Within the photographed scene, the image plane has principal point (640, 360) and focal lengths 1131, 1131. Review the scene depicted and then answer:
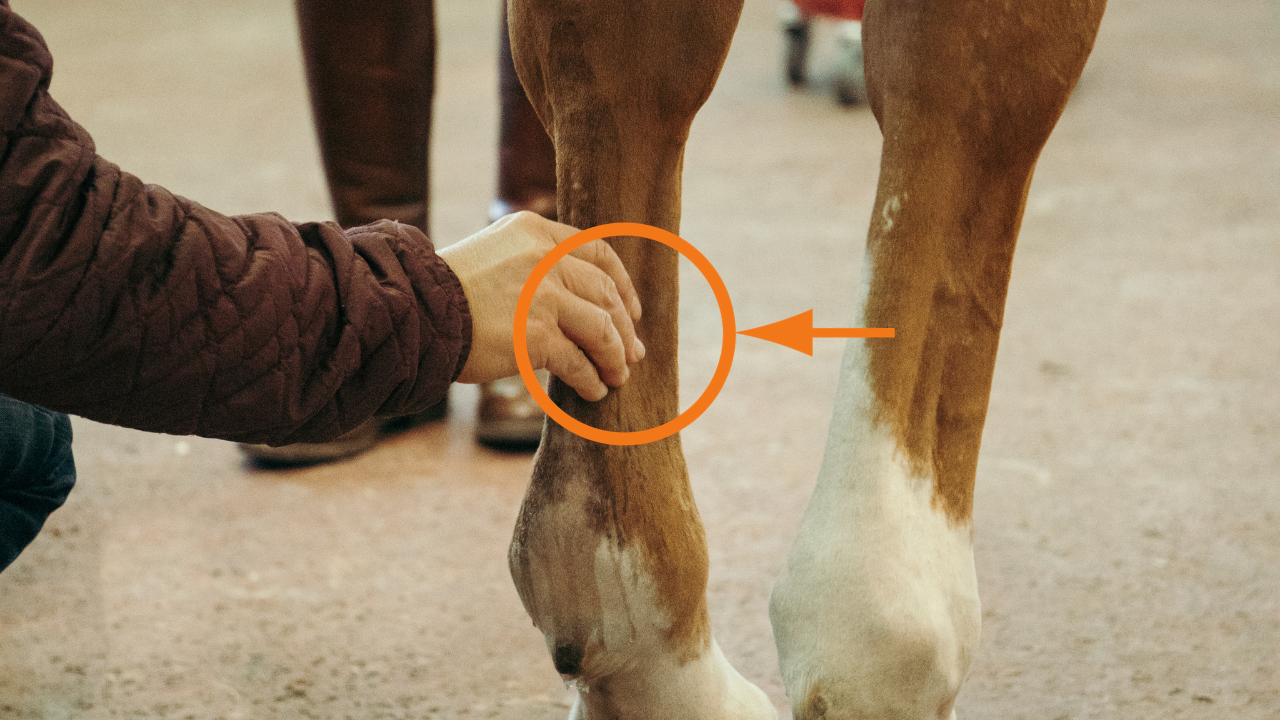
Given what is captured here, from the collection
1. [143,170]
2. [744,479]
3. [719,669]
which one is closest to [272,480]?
[744,479]

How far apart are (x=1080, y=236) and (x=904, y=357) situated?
1.39 meters

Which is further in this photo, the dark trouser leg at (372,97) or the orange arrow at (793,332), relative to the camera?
the orange arrow at (793,332)

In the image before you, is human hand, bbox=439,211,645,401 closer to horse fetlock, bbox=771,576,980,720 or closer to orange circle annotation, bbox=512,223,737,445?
orange circle annotation, bbox=512,223,737,445

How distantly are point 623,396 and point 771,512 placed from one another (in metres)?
0.49

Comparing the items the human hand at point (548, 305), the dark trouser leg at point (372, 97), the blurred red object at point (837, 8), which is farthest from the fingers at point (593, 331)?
the blurred red object at point (837, 8)

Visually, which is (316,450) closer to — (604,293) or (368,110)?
(368,110)

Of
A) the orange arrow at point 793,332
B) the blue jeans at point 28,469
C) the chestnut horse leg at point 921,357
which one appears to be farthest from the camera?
the orange arrow at point 793,332

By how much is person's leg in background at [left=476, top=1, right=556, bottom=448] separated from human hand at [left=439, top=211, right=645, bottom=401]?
0.59m

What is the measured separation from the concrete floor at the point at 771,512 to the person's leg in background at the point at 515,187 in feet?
0.11

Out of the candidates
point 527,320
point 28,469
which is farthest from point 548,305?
point 28,469

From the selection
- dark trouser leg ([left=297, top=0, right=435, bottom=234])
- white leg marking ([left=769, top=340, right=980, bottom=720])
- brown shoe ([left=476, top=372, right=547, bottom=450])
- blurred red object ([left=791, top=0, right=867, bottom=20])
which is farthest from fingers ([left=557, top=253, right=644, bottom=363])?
blurred red object ([left=791, top=0, right=867, bottom=20])

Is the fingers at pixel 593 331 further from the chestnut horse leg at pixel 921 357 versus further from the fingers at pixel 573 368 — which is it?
the chestnut horse leg at pixel 921 357

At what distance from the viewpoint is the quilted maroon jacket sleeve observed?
47cm

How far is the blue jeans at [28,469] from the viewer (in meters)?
0.77
